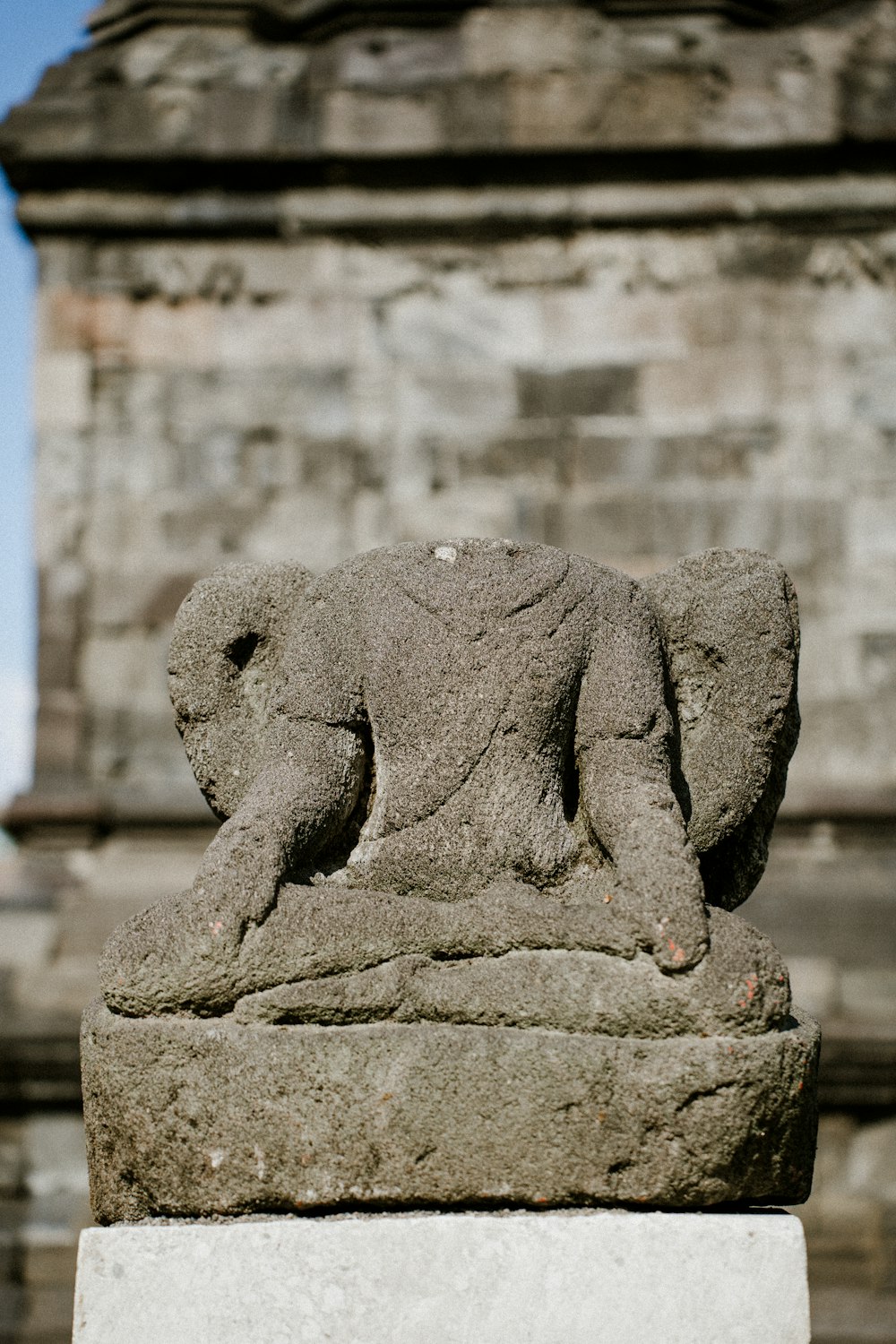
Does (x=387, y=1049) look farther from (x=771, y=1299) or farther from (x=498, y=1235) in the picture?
(x=771, y=1299)

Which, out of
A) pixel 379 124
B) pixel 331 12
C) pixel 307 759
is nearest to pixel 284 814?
pixel 307 759

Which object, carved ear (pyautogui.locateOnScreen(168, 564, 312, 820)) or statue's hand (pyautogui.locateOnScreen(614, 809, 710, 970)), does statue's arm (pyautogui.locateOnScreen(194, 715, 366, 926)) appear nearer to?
carved ear (pyautogui.locateOnScreen(168, 564, 312, 820))

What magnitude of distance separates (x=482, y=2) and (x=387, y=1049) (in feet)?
20.2

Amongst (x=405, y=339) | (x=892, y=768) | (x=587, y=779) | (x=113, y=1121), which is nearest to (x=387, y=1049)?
(x=113, y=1121)

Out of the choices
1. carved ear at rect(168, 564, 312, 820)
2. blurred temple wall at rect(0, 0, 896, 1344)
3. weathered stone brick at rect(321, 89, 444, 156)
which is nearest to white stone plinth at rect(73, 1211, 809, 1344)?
carved ear at rect(168, 564, 312, 820)

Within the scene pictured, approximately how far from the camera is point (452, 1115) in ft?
9.16

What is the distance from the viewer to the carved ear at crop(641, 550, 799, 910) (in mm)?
3410

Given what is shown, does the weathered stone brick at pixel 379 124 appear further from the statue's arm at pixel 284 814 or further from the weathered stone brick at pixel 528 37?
the statue's arm at pixel 284 814

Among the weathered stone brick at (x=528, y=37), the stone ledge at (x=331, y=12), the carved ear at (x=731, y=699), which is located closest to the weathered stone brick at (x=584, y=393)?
the weathered stone brick at (x=528, y=37)

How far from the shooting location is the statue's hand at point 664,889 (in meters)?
2.83

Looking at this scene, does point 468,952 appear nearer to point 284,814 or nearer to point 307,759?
point 284,814

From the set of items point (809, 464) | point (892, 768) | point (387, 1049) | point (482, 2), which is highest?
point (482, 2)

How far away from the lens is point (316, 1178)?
280 cm

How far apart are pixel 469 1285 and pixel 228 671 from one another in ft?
4.88
